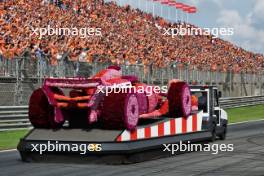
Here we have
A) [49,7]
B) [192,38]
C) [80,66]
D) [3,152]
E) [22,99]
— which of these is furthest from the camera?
[192,38]

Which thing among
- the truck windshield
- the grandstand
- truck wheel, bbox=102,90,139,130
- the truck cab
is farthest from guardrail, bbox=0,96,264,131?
truck wheel, bbox=102,90,139,130

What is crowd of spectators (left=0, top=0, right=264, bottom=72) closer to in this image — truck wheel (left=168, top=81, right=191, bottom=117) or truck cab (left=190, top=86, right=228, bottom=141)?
truck cab (left=190, top=86, right=228, bottom=141)

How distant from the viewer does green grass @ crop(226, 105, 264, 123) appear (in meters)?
27.9

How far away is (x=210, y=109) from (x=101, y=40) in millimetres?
18168

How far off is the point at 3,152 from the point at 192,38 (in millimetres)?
44864

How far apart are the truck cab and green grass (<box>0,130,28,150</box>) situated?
4899mm

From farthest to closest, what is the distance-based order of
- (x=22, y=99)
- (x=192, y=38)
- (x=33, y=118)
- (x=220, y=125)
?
(x=192, y=38) < (x=22, y=99) < (x=220, y=125) < (x=33, y=118)

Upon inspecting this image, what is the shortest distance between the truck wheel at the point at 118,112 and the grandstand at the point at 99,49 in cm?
957

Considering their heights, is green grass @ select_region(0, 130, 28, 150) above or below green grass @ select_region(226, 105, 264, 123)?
above

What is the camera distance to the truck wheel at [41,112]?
9.70m

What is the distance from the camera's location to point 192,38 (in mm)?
55500

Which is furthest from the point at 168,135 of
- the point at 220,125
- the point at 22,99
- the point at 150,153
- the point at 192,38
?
the point at 192,38

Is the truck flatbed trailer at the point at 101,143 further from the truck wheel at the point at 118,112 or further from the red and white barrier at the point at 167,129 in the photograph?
the truck wheel at the point at 118,112

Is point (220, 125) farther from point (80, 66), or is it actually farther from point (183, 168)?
point (80, 66)
